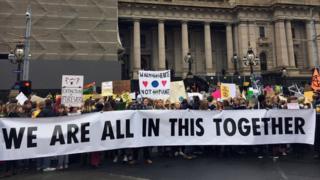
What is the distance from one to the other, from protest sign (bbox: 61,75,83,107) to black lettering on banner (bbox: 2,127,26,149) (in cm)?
251

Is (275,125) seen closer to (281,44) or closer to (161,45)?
(161,45)

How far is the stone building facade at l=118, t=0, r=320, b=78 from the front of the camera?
182 ft

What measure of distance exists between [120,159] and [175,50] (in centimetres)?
5206

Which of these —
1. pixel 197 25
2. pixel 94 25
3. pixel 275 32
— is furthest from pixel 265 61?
pixel 94 25

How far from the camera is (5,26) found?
32.7m

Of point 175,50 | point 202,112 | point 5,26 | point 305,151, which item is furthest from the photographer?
point 175,50

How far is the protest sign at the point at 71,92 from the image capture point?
35.5 ft

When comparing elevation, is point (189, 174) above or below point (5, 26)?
below

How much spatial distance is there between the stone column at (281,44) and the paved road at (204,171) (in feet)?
160

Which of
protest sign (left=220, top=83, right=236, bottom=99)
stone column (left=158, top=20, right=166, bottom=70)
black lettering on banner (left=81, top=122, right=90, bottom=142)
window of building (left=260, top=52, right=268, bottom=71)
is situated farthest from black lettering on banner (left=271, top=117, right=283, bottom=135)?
window of building (left=260, top=52, right=268, bottom=71)

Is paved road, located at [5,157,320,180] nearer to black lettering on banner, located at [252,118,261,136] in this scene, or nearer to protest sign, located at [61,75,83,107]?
black lettering on banner, located at [252,118,261,136]

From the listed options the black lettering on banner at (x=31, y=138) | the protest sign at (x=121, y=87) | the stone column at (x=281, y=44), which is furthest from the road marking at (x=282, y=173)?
the stone column at (x=281, y=44)

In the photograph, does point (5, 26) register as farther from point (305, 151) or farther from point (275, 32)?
point (275, 32)

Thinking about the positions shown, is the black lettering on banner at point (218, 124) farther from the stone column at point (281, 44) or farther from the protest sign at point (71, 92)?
the stone column at point (281, 44)
